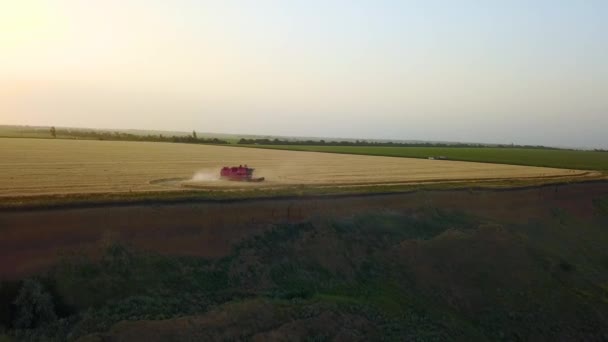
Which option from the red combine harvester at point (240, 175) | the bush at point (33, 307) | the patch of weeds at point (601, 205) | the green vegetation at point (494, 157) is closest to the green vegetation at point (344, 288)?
the bush at point (33, 307)

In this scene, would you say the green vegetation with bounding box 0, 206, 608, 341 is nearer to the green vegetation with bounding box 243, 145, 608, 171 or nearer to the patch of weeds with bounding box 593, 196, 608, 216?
the patch of weeds with bounding box 593, 196, 608, 216

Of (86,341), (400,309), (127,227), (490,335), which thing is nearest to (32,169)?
(127,227)

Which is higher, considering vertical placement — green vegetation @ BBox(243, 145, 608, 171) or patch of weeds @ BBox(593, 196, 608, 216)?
green vegetation @ BBox(243, 145, 608, 171)

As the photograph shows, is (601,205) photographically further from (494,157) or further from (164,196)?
(494,157)

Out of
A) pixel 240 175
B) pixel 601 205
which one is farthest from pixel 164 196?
pixel 601 205

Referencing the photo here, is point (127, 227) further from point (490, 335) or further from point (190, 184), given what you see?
point (490, 335)

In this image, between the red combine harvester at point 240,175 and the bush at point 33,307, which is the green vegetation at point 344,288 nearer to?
the bush at point 33,307

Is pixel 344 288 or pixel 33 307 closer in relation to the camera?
pixel 33 307

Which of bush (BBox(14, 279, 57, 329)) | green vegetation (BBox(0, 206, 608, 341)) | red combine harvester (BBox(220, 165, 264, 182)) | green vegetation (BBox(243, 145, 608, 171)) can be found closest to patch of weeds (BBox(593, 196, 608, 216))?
green vegetation (BBox(0, 206, 608, 341))
